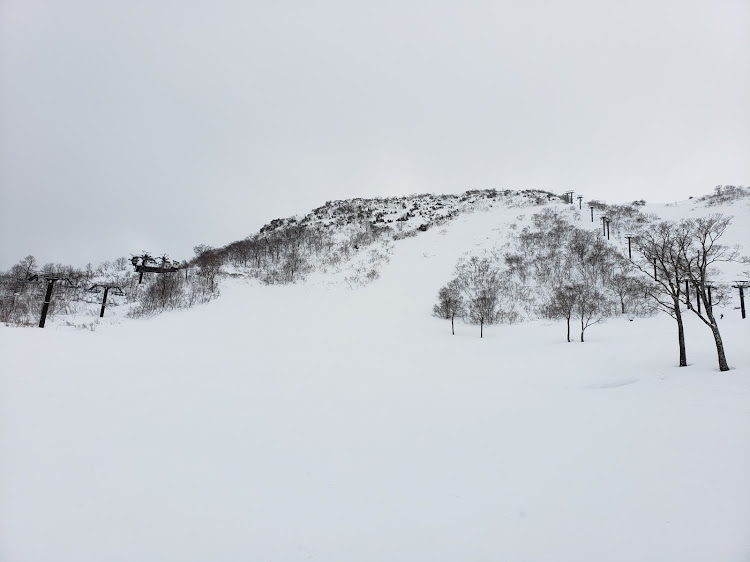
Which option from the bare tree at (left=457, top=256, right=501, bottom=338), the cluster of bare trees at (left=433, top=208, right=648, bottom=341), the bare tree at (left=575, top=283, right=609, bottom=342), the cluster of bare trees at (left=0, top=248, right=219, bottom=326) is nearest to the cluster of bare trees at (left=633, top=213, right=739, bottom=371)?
the cluster of bare trees at (left=433, top=208, right=648, bottom=341)

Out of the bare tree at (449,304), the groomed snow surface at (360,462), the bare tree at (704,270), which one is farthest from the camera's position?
the bare tree at (449,304)

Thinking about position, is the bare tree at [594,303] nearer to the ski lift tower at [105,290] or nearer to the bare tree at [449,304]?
the bare tree at [449,304]

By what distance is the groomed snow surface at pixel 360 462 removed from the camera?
446 centimetres

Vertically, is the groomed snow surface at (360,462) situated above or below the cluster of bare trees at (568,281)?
below

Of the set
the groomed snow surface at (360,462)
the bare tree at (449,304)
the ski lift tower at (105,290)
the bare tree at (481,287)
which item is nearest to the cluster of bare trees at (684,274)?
the groomed snow surface at (360,462)

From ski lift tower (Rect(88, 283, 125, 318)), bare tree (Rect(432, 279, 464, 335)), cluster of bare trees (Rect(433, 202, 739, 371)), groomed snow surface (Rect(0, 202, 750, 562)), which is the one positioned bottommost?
groomed snow surface (Rect(0, 202, 750, 562))

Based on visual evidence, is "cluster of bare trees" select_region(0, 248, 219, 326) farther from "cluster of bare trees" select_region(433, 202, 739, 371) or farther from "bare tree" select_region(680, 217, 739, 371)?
"bare tree" select_region(680, 217, 739, 371)

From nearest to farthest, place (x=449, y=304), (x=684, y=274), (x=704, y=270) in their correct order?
(x=684, y=274), (x=704, y=270), (x=449, y=304)

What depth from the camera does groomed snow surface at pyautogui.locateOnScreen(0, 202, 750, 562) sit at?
14.6ft

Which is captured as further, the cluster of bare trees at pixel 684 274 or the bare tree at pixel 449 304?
the bare tree at pixel 449 304

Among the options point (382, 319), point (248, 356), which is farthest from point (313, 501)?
point (382, 319)

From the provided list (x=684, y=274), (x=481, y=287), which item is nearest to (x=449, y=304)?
(x=481, y=287)

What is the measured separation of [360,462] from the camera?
682 centimetres

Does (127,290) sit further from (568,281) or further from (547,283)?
(568,281)
